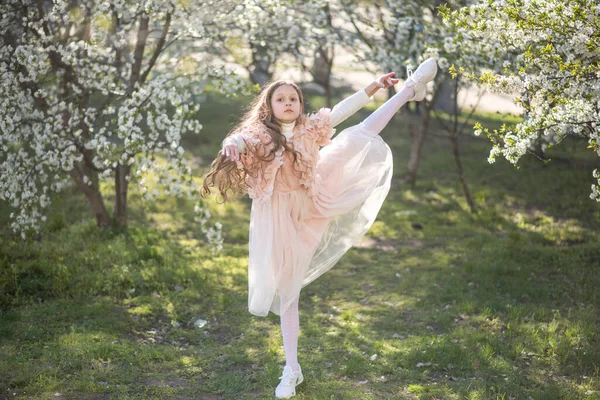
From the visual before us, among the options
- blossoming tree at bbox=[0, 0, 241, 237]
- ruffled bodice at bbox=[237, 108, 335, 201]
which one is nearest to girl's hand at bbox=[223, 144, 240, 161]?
ruffled bodice at bbox=[237, 108, 335, 201]

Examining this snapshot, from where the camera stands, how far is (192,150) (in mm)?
10516

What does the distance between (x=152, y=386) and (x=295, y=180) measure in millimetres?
1590

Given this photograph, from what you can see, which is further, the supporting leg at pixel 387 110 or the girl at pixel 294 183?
the supporting leg at pixel 387 110

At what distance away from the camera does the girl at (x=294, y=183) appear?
12.8ft

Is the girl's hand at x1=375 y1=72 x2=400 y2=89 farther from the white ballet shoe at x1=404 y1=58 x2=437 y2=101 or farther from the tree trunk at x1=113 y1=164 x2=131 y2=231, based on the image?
the tree trunk at x1=113 y1=164 x2=131 y2=231

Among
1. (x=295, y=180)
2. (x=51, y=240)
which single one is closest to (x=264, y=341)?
(x=295, y=180)

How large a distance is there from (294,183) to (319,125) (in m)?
0.39

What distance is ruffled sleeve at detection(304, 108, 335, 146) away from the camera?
157 inches

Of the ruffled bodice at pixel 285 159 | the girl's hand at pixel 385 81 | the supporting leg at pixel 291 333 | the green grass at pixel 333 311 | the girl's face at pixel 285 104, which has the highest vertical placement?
the girl's hand at pixel 385 81

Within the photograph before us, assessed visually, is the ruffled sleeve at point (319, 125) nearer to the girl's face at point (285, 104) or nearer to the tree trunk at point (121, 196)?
the girl's face at point (285, 104)

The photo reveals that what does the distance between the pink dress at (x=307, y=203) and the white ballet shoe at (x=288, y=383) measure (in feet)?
1.25

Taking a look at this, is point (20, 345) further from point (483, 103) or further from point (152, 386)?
point (483, 103)

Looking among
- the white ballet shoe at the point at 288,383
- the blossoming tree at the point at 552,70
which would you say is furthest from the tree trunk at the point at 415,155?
the white ballet shoe at the point at 288,383

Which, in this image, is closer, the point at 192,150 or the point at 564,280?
the point at 564,280
